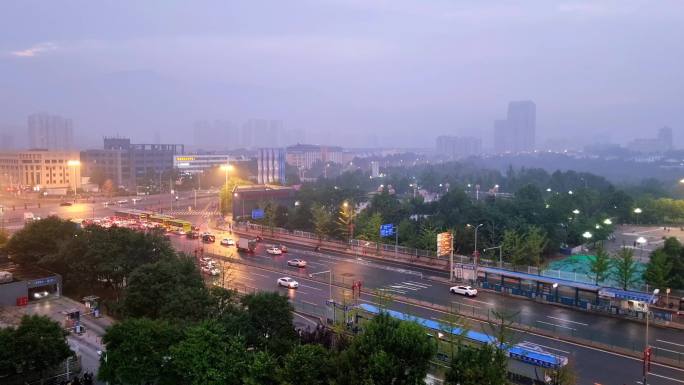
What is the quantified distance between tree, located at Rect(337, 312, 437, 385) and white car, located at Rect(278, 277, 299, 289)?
13237 mm

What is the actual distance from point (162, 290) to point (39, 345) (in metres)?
4.96

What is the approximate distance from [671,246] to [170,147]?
84.0m

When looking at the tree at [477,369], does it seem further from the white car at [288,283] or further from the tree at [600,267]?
the white car at [288,283]

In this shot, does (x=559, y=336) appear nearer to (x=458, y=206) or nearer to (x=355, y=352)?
(x=355, y=352)

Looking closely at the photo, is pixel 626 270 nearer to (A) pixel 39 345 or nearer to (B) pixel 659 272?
(B) pixel 659 272

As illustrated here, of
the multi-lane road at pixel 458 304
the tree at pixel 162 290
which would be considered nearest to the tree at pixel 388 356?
the multi-lane road at pixel 458 304

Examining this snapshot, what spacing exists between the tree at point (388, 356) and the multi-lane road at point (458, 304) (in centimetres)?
620

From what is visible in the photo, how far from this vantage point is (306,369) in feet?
38.6

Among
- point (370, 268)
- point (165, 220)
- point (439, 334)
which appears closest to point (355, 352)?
point (439, 334)

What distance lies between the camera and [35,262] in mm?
27156

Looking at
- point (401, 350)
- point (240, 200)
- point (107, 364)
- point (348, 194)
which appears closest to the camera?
point (401, 350)

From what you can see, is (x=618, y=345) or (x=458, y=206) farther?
(x=458, y=206)

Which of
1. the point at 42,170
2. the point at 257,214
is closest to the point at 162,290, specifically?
the point at 257,214

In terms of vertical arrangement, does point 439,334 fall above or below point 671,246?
below
